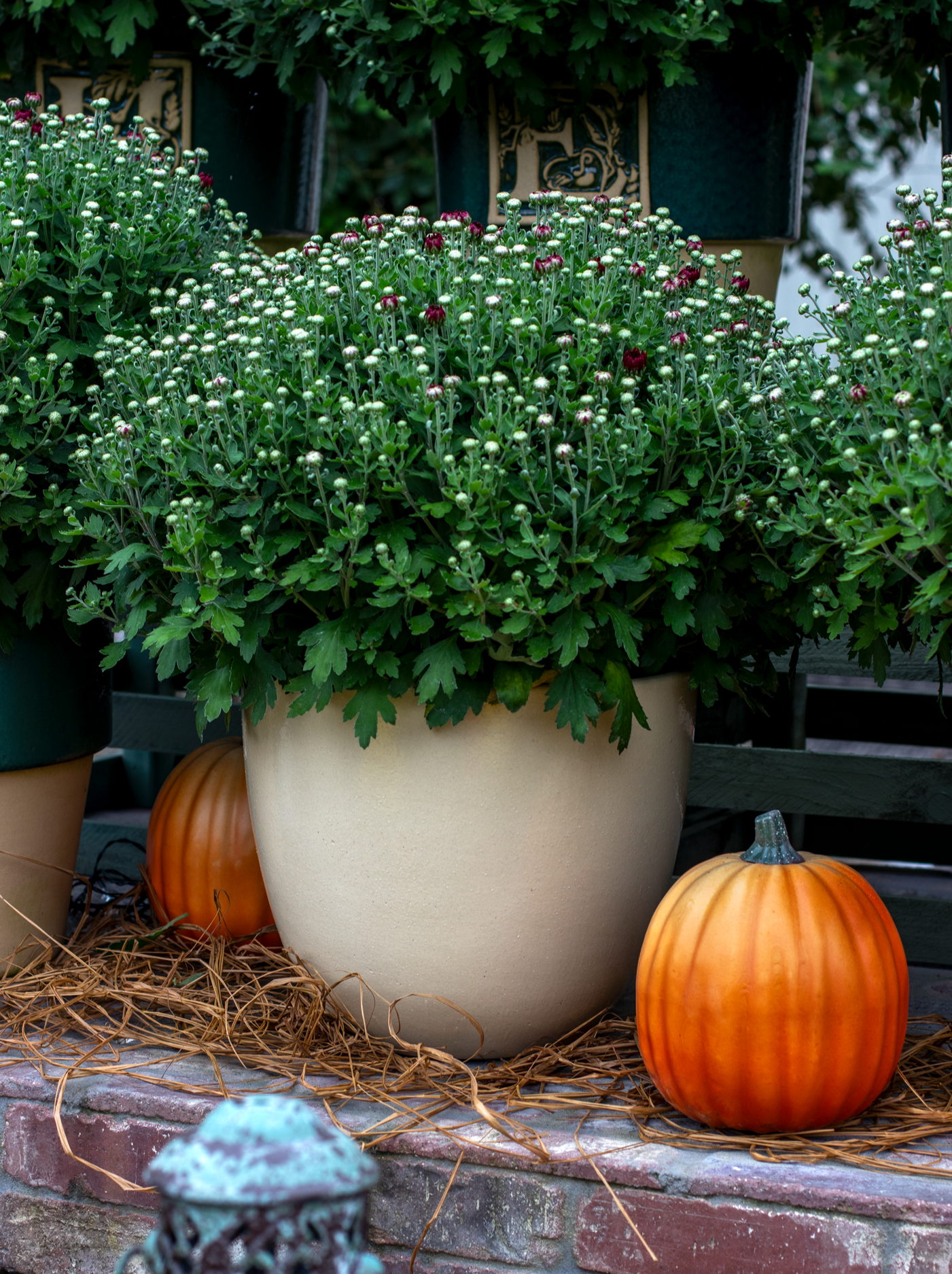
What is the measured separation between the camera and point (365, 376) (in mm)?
1732

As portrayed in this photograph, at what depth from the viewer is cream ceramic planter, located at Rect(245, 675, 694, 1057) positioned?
167 centimetres

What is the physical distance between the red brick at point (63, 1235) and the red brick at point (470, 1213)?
334mm

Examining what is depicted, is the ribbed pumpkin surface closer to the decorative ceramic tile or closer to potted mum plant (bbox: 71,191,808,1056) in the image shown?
potted mum plant (bbox: 71,191,808,1056)

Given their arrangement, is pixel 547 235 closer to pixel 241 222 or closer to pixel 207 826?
pixel 241 222

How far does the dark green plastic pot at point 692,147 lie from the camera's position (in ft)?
7.99

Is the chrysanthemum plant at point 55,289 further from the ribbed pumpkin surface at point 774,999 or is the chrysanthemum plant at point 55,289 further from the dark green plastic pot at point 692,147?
the ribbed pumpkin surface at point 774,999

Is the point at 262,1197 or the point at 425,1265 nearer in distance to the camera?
the point at 262,1197

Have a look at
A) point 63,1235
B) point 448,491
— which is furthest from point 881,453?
point 63,1235

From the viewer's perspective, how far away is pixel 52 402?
1861mm

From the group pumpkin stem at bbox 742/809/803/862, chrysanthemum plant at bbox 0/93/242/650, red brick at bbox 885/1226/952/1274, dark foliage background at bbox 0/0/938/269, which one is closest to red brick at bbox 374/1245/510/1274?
red brick at bbox 885/1226/952/1274

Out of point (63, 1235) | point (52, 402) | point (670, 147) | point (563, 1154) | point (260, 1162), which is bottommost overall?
point (63, 1235)

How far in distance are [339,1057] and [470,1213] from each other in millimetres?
338

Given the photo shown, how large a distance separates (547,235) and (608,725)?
27.3 inches

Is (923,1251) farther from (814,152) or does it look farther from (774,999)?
(814,152)
